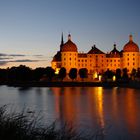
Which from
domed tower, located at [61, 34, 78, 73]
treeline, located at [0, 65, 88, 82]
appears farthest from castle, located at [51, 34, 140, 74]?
treeline, located at [0, 65, 88, 82]

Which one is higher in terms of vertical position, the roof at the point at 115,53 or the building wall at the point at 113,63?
the roof at the point at 115,53

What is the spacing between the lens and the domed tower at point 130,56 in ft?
263

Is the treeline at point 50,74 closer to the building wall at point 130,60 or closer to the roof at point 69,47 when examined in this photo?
the roof at point 69,47

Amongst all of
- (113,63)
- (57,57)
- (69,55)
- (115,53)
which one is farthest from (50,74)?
(115,53)

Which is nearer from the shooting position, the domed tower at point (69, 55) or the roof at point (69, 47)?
the domed tower at point (69, 55)

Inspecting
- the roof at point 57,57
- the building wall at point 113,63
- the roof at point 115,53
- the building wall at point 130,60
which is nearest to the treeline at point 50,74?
the building wall at point 113,63

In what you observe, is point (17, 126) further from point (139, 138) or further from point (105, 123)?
point (105, 123)

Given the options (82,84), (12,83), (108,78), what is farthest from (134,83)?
(12,83)

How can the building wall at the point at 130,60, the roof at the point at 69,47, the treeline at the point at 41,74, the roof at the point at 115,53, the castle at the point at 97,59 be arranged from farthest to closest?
the roof at the point at 115,53
the building wall at the point at 130,60
the roof at the point at 69,47
the castle at the point at 97,59
the treeline at the point at 41,74

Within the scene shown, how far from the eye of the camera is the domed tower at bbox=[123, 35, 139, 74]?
80.2 meters

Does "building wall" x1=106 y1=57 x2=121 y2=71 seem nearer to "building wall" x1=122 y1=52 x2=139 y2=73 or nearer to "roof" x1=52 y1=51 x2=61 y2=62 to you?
"building wall" x1=122 y1=52 x2=139 y2=73

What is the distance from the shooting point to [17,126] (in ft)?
14.5

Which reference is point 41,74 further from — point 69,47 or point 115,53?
point 115,53

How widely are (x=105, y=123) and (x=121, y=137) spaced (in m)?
3.77
